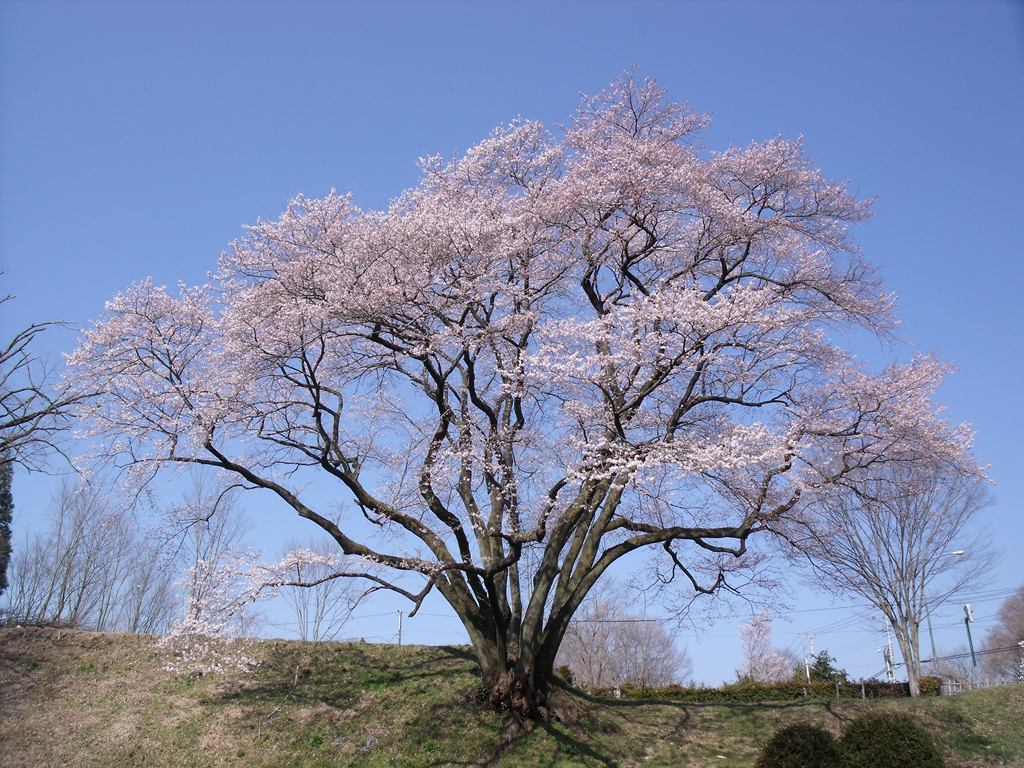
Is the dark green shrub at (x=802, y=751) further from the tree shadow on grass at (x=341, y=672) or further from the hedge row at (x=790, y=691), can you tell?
the hedge row at (x=790, y=691)

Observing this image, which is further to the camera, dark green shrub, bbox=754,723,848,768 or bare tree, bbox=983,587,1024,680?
bare tree, bbox=983,587,1024,680

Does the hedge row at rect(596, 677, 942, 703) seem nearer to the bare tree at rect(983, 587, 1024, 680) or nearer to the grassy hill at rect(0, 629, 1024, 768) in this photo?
the grassy hill at rect(0, 629, 1024, 768)

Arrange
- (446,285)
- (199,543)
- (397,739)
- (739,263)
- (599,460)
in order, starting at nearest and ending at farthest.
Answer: (599,460)
(397,739)
(446,285)
(739,263)
(199,543)

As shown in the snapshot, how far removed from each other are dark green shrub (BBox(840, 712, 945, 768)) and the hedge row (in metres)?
9.28

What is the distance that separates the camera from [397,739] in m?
13.7

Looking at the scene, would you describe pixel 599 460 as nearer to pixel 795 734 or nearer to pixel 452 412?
pixel 452 412

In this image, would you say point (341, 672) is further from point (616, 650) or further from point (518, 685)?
point (616, 650)

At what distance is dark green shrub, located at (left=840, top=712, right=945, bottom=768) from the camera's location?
10.4m

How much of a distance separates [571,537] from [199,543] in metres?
14.7

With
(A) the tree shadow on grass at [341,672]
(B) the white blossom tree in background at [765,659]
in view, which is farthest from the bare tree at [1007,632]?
(A) the tree shadow on grass at [341,672]

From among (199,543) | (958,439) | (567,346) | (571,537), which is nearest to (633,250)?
(567,346)

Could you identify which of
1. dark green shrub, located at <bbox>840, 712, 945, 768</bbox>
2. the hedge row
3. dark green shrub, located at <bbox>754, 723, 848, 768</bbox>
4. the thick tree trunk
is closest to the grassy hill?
the thick tree trunk

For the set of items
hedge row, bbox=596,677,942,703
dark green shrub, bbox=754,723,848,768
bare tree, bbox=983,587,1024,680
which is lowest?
dark green shrub, bbox=754,723,848,768

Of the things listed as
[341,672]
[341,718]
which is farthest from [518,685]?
[341,672]
